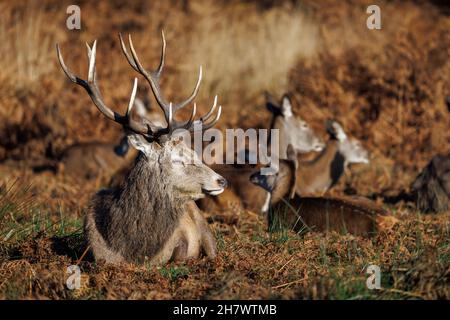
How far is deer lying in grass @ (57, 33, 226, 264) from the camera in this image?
691 centimetres

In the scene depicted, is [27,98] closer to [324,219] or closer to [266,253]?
[324,219]

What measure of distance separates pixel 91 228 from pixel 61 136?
833cm

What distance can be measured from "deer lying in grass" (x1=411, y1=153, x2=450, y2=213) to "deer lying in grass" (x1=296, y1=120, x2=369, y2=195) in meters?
1.81

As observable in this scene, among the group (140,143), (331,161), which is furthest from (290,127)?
(140,143)

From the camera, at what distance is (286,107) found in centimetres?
1362

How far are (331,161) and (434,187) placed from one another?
8.35 feet

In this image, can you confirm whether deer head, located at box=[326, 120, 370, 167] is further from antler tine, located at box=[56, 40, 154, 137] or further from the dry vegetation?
antler tine, located at box=[56, 40, 154, 137]

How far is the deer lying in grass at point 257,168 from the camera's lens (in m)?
10.9

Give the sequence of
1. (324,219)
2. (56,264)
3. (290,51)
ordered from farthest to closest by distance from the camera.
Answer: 1. (290,51)
2. (324,219)
3. (56,264)

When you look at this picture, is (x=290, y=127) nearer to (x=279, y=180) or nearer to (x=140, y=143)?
(x=279, y=180)

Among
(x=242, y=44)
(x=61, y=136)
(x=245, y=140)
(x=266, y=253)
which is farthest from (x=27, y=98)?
(x=266, y=253)

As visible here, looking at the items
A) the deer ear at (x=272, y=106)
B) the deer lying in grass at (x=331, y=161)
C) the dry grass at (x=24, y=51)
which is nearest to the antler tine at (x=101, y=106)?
the deer lying in grass at (x=331, y=161)

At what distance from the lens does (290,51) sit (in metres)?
18.0

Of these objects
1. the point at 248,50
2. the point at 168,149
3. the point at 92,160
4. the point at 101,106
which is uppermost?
the point at 248,50
